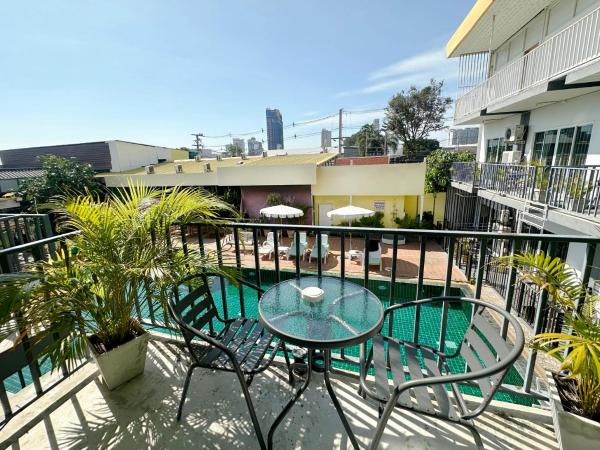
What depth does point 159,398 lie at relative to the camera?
176cm

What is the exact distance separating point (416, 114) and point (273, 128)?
51188 mm

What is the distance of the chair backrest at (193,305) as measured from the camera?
154 cm

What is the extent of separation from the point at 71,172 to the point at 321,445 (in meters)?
18.8

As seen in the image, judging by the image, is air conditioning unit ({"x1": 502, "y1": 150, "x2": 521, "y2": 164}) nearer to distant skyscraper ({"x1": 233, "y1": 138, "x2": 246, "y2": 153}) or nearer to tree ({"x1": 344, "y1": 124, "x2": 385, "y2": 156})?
tree ({"x1": 344, "y1": 124, "x2": 385, "y2": 156})

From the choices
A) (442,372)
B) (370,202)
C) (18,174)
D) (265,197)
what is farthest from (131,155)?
(442,372)

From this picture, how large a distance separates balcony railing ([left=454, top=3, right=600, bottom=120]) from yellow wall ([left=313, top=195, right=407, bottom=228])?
4681 millimetres

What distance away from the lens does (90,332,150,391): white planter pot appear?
1.74 m

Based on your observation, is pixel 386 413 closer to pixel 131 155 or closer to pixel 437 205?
pixel 437 205

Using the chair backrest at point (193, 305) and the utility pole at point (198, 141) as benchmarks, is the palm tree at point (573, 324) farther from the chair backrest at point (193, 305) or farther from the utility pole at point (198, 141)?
the utility pole at point (198, 141)

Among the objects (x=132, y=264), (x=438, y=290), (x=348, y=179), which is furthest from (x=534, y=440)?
(x=348, y=179)

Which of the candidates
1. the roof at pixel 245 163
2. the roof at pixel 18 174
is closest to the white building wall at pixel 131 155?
the roof at pixel 245 163

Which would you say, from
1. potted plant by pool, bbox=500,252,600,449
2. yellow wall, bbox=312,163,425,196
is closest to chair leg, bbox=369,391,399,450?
potted plant by pool, bbox=500,252,600,449

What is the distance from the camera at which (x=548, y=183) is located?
568 cm

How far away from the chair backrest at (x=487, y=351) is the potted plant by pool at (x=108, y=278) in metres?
1.56
